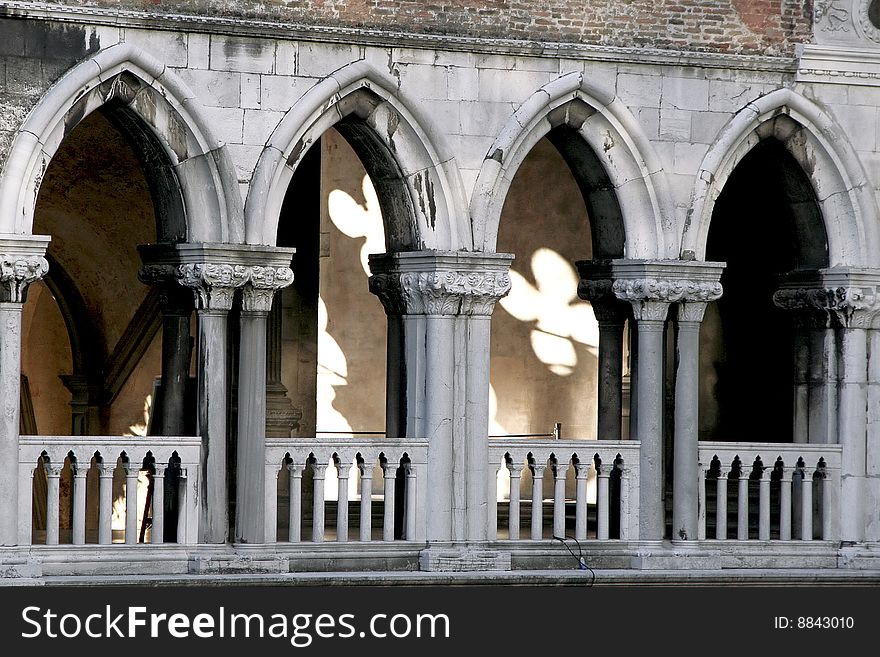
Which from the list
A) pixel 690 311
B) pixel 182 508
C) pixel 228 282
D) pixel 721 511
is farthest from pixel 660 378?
pixel 182 508

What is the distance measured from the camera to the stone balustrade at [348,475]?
13.8m

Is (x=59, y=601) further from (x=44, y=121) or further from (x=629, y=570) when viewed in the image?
(x=629, y=570)

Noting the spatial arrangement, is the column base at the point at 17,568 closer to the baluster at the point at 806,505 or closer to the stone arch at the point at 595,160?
the stone arch at the point at 595,160

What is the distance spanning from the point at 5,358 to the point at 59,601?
1.58 meters

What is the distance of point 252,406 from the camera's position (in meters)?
13.8

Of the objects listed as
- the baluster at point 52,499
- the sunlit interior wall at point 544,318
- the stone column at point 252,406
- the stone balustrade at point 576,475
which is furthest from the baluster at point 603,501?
the sunlit interior wall at point 544,318

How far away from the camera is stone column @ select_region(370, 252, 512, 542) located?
14.1 meters

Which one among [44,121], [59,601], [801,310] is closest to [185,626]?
[59,601]

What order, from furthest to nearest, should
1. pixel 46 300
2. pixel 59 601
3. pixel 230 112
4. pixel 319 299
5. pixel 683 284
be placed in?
pixel 46 300, pixel 319 299, pixel 683 284, pixel 230 112, pixel 59 601

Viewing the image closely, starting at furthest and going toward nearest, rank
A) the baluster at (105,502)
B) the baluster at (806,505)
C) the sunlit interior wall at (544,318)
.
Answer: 1. the sunlit interior wall at (544,318)
2. the baluster at (806,505)
3. the baluster at (105,502)

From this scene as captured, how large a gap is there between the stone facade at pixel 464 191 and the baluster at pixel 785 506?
1.3 inches

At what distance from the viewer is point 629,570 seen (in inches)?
568

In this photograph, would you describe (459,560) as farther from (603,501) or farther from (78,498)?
(78,498)

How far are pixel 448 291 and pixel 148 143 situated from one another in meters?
2.10
